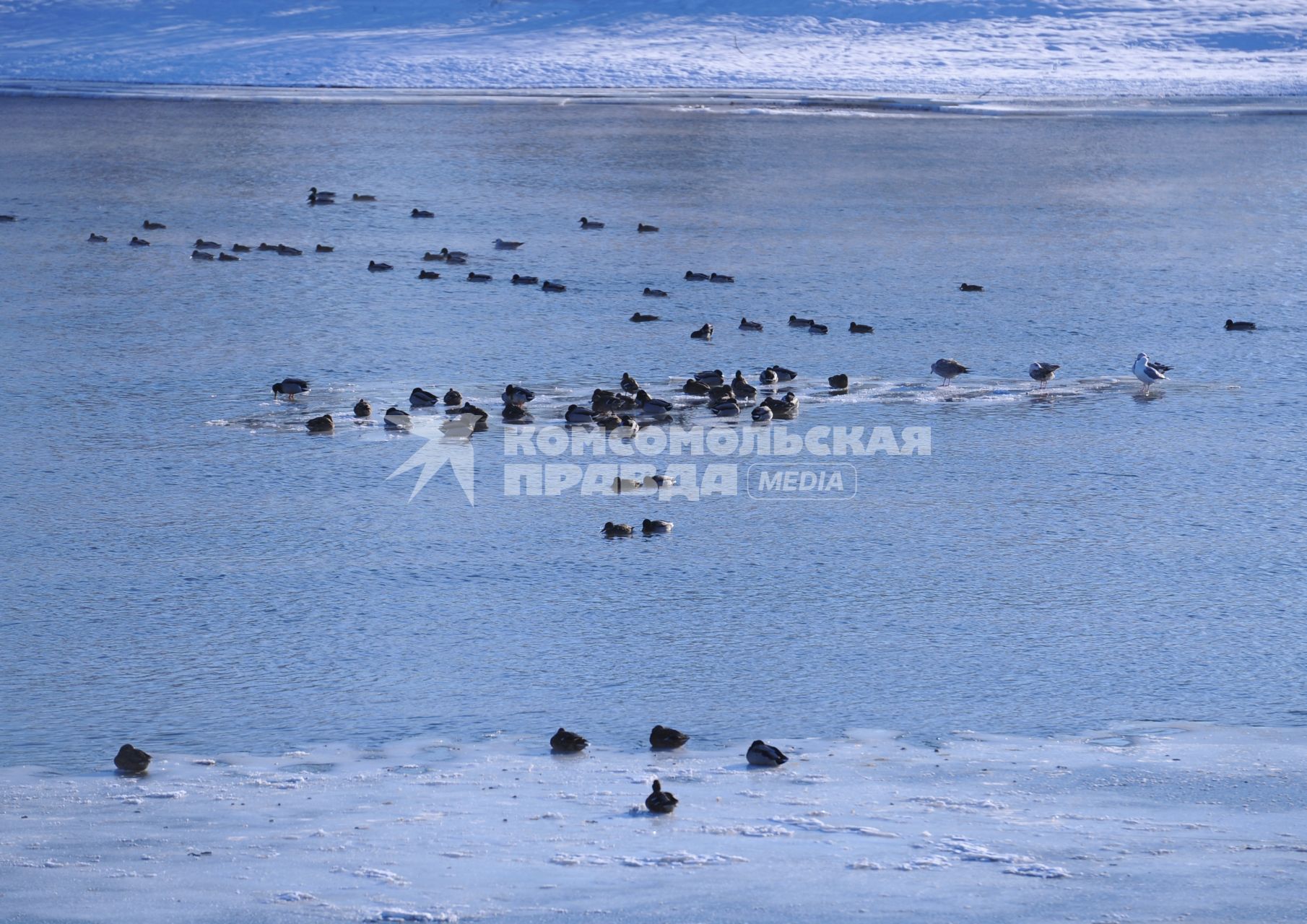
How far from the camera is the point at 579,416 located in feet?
31.5

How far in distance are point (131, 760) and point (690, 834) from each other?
191 cm

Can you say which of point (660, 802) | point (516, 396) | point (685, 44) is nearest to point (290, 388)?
point (516, 396)

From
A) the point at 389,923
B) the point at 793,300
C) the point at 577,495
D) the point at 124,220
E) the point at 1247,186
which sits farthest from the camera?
the point at 1247,186

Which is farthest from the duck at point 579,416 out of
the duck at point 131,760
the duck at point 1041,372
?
the duck at point 131,760

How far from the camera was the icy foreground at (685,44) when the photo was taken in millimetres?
32812

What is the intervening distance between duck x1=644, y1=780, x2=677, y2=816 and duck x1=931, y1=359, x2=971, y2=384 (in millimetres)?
5915

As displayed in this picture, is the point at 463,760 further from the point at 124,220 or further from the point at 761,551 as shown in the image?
the point at 124,220

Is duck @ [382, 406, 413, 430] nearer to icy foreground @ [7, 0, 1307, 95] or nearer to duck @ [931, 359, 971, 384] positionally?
duck @ [931, 359, 971, 384]

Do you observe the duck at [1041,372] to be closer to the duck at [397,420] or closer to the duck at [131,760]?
the duck at [397,420]

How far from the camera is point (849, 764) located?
5.45 meters

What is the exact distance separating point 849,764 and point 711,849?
33.2 inches

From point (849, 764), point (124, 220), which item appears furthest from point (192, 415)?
point (124, 220)

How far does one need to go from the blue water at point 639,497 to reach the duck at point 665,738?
0.11 m

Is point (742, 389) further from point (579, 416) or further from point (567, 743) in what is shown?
point (567, 743)
